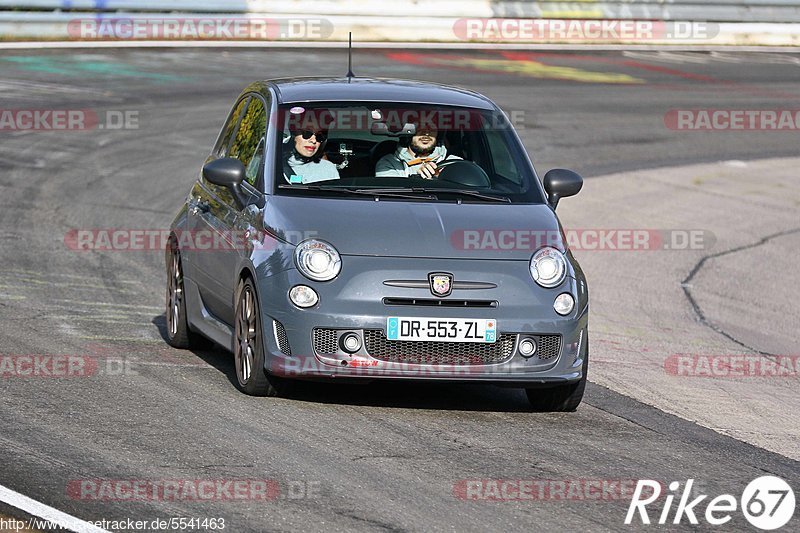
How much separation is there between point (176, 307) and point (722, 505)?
468 cm

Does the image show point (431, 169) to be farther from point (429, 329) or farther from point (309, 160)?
point (429, 329)

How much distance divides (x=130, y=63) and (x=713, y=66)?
11.4 metres

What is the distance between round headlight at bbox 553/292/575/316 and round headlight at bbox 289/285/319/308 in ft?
4.20

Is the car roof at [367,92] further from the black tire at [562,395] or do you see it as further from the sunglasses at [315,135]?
the black tire at [562,395]

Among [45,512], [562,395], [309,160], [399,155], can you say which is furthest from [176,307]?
[45,512]

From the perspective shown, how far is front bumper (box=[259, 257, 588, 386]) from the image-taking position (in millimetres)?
8211

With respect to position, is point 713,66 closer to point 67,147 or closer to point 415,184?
point 67,147

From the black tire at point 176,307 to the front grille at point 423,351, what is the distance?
2309 millimetres

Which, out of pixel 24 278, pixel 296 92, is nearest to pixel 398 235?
pixel 296 92

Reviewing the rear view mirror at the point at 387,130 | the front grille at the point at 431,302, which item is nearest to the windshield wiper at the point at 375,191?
the rear view mirror at the point at 387,130

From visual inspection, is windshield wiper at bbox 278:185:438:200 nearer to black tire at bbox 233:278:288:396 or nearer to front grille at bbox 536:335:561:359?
black tire at bbox 233:278:288:396

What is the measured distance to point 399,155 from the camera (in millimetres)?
9461

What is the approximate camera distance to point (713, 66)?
3055 centimetres

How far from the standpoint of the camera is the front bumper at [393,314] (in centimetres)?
821
